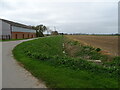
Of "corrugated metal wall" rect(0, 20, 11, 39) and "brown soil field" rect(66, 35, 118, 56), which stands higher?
"corrugated metal wall" rect(0, 20, 11, 39)

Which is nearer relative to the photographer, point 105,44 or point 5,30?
point 105,44

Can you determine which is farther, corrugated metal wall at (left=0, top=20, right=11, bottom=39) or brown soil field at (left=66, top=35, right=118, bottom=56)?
corrugated metal wall at (left=0, top=20, right=11, bottom=39)

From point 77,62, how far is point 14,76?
3.59m

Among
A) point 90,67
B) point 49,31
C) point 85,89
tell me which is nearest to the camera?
point 85,89

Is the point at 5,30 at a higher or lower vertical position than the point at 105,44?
higher

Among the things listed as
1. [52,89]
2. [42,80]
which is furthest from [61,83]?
[42,80]

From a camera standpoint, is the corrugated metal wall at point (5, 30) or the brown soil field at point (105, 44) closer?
the brown soil field at point (105, 44)

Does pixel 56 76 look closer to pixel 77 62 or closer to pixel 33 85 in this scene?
pixel 33 85

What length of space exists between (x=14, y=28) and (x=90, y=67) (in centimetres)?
4116

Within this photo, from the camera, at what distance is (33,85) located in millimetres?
4645

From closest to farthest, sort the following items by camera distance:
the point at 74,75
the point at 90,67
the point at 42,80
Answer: the point at 42,80
the point at 74,75
the point at 90,67

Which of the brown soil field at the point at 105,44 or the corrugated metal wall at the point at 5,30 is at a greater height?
the corrugated metal wall at the point at 5,30

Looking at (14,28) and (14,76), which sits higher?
(14,28)

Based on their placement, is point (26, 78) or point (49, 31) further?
point (49, 31)
